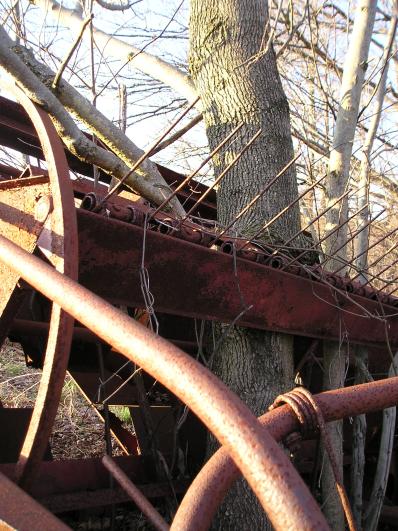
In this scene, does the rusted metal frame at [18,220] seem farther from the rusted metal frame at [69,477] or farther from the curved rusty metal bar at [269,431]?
the curved rusty metal bar at [269,431]

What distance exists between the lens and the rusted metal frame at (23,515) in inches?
51.6

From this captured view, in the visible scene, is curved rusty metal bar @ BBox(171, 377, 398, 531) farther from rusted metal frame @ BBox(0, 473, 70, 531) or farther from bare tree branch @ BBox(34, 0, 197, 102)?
bare tree branch @ BBox(34, 0, 197, 102)

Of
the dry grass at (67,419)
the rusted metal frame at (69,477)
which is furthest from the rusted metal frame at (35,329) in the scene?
the dry grass at (67,419)

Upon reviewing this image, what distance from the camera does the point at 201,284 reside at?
97.6 inches

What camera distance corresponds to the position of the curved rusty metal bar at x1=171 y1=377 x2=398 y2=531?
3.60 feet

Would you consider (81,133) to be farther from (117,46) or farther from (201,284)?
(117,46)

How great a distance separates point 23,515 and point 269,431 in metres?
0.65

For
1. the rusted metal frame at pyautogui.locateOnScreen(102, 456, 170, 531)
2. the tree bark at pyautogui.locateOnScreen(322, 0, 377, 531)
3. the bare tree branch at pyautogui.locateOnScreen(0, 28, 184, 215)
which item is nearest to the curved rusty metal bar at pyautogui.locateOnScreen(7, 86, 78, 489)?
the rusted metal frame at pyautogui.locateOnScreen(102, 456, 170, 531)

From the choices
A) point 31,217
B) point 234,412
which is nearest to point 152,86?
point 31,217

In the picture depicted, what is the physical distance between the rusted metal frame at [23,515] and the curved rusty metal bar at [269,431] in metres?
0.38

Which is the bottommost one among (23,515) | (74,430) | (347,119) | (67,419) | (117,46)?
(23,515)

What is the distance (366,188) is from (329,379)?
5.74 feet

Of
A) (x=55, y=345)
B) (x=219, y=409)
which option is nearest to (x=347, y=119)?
(x=55, y=345)

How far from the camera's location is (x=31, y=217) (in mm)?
2049
